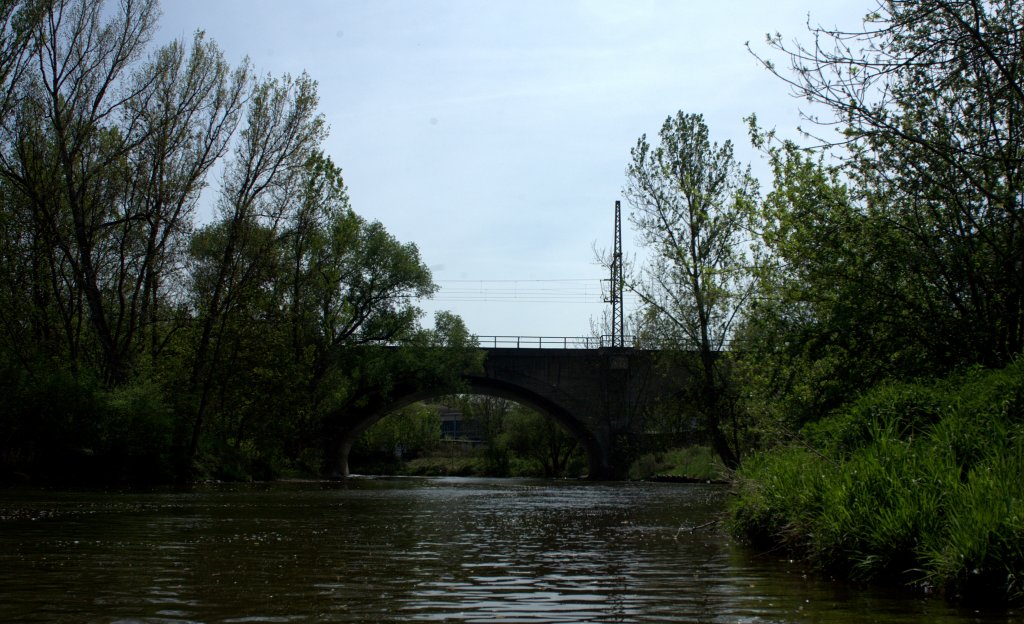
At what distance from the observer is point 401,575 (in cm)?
668

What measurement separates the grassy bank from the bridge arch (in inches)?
1437

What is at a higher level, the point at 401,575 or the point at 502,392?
the point at 502,392

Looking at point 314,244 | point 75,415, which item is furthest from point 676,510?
point 314,244

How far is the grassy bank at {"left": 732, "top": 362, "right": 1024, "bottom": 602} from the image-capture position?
552cm

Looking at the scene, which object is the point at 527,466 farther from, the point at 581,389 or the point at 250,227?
the point at 250,227

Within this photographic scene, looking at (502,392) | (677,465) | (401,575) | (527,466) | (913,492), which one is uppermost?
(502,392)

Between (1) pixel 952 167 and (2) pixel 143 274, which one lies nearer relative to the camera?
(1) pixel 952 167

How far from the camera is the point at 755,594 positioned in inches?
231

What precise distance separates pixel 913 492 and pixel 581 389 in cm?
4041

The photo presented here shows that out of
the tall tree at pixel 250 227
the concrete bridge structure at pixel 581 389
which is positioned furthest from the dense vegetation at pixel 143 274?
the concrete bridge structure at pixel 581 389

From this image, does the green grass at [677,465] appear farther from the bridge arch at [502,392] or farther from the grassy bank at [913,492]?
the grassy bank at [913,492]

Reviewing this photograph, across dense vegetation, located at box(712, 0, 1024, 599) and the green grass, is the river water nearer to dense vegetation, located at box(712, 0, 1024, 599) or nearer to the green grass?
dense vegetation, located at box(712, 0, 1024, 599)

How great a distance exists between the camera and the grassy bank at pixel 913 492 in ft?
18.1

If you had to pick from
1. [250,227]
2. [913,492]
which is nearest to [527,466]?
[250,227]
